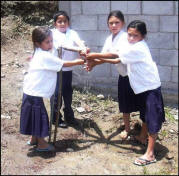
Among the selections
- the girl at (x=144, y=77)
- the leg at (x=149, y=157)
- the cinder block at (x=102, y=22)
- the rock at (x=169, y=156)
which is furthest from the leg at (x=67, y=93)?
the cinder block at (x=102, y=22)

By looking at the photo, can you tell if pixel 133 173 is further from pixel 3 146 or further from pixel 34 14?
pixel 34 14

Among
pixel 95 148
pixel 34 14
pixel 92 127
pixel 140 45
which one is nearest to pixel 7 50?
pixel 34 14

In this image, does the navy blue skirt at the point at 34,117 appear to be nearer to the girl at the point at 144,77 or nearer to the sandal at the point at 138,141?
the girl at the point at 144,77

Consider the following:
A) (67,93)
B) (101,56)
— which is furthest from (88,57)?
(67,93)

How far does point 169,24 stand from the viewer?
483 centimetres

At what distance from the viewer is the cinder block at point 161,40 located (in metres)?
4.88

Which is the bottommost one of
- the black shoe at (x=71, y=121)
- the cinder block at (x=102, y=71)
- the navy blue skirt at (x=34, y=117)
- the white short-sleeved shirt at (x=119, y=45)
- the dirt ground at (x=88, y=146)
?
the dirt ground at (x=88, y=146)

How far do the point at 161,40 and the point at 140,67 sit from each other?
1.63 m

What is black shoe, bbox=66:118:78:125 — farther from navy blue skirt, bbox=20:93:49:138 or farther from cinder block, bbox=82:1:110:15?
cinder block, bbox=82:1:110:15

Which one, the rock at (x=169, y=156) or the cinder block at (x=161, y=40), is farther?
the cinder block at (x=161, y=40)

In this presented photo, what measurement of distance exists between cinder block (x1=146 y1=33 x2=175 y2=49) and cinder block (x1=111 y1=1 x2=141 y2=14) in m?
0.40

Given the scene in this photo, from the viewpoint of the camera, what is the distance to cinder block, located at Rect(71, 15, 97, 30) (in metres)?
5.33

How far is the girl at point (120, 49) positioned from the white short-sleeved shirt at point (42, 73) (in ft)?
1.38

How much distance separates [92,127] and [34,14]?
14.7ft
